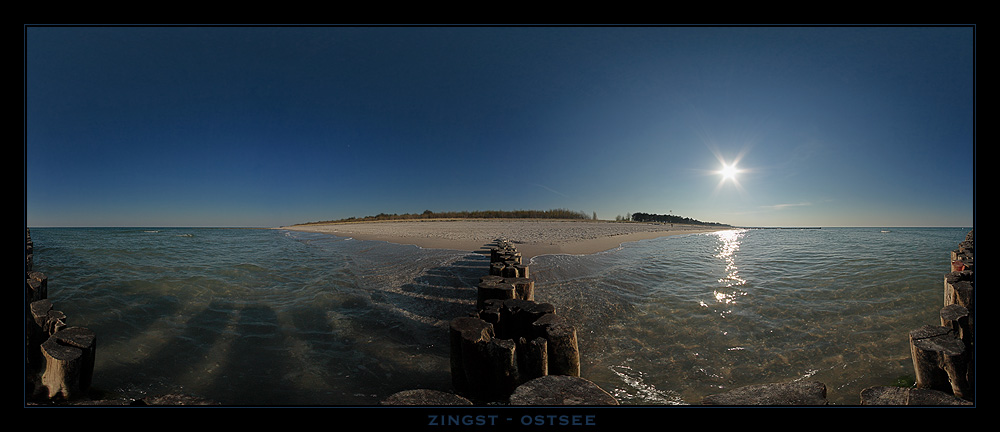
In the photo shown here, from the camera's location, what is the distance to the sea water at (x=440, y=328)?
3434 millimetres

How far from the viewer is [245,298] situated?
7.05 meters

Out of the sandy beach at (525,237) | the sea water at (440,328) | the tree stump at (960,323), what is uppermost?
the tree stump at (960,323)

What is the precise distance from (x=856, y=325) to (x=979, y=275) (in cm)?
395

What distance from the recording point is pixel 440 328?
5.07m

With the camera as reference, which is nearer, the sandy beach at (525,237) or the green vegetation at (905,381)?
the green vegetation at (905,381)

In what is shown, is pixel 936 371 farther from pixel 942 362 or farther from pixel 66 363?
pixel 66 363

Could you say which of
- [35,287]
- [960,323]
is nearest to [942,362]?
[960,323]

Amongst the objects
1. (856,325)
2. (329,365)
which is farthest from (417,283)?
(856,325)

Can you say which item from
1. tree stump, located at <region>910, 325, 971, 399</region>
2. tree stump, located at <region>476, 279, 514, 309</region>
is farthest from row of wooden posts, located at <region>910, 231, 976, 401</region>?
tree stump, located at <region>476, 279, 514, 309</region>

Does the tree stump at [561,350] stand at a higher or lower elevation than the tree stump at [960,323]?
lower

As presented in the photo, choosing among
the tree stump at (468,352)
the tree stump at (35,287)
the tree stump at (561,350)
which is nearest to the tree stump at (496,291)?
the tree stump at (468,352)

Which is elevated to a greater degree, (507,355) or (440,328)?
(507,355)

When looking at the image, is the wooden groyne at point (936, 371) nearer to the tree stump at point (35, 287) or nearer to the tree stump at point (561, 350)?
the tree stump at point (561, 350)

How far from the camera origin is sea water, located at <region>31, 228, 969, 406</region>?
3434 mm
